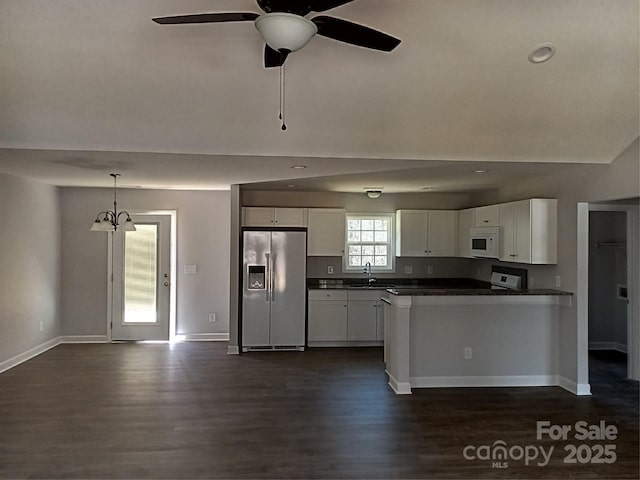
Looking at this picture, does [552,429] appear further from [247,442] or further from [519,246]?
[247,442]

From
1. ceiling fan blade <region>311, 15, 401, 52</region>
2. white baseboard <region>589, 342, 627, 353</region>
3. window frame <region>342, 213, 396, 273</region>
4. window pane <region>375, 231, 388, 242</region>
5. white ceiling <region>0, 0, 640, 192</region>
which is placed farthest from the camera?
window pane <region>375, 231, 388, 242</region>

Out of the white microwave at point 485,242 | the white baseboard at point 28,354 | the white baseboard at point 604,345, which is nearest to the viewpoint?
the white baseboard at point 28,354

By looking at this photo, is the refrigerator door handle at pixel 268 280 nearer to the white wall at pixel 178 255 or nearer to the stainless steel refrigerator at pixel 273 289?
the stainless steel refrigerator at pixel 273 289

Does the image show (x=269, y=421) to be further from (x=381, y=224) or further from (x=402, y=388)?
(x=381, y=224)

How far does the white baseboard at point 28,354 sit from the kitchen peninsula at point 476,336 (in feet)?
14.8

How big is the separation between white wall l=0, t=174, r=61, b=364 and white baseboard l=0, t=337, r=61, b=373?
1.8 inches

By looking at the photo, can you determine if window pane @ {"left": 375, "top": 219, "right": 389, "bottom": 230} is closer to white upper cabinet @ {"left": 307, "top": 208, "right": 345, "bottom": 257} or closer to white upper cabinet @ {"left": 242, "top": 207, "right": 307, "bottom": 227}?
white upper cabinet @ {"left": 307, "top": 208, "right": 345, "bottom": 257}

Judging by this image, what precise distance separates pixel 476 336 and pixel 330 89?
3.10 metres

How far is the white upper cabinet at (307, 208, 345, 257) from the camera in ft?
22.4

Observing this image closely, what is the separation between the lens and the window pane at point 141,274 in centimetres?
677

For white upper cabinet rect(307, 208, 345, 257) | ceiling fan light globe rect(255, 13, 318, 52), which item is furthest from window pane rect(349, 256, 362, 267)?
ceiling fan light globe rect(255, 13, 318, 52)

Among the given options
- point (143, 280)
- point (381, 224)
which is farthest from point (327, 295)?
point (143, 280)

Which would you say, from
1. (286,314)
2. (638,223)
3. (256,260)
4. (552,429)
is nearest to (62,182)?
(256,260)

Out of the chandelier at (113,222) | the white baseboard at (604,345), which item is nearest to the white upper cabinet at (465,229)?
the white baseboard at (604,345)
